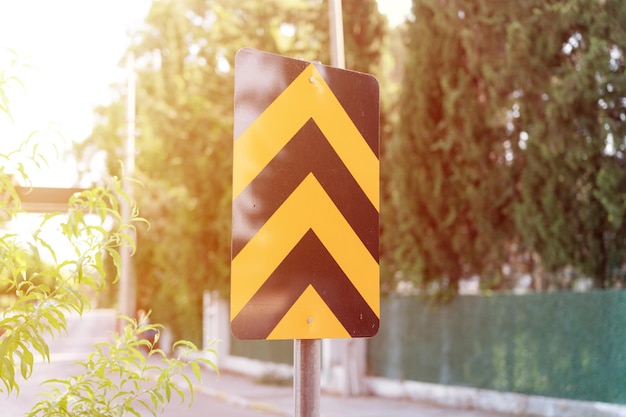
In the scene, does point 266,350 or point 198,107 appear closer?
point 266,350

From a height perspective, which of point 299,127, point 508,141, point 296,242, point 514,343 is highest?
point 508,141

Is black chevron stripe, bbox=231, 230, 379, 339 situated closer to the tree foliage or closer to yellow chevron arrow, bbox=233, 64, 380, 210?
yellow chevron arrow, bbox=233, 64, 380, 210

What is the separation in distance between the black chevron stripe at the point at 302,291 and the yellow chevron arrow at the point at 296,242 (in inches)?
0.8

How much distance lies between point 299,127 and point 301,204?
0.25 m

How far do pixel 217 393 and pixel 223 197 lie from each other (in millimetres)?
5828

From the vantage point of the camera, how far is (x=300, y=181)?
300 cm

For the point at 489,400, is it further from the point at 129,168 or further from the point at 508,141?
the point at 129,168

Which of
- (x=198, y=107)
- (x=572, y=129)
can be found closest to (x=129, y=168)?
(x=198, y=107)

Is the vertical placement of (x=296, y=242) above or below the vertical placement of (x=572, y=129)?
below

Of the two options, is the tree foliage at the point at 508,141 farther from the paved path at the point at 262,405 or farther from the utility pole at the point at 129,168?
the utility pole at the point at 129,168

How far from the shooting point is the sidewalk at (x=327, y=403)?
15609 millimetres

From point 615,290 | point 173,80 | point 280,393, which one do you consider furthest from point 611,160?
point 173,80

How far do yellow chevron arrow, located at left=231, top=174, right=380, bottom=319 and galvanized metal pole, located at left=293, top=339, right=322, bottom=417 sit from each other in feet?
0.78

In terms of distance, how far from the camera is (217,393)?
20.5 m
